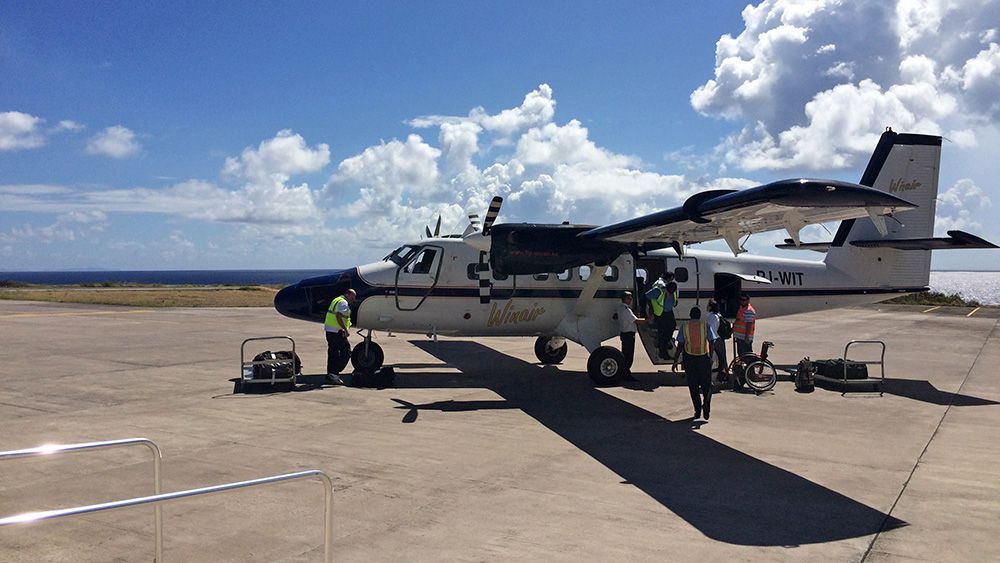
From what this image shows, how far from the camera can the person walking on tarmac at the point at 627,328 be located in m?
14.0

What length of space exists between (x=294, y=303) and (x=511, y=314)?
433 cm

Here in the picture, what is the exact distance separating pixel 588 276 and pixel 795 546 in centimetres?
951

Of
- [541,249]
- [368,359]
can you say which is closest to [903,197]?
[541,249]

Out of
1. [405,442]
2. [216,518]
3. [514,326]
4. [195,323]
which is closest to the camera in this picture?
[216,518]

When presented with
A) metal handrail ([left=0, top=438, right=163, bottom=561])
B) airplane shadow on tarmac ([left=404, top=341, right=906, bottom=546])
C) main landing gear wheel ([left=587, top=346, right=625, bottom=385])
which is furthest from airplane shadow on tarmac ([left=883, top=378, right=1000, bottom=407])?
metal handrail ([left=0, top=438, right=163, bottom=561])

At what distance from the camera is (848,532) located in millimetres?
5988

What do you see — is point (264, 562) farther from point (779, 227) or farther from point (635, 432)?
point (779, 227)

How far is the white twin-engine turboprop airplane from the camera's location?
13555 mm

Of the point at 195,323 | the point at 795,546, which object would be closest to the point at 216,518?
the point at 795,546

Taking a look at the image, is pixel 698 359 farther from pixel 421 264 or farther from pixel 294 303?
pixel 294 303

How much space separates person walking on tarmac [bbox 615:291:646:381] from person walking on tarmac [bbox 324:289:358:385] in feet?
17.2

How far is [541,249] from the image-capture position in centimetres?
1366

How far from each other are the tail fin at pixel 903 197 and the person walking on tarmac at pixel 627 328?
18.8 feet

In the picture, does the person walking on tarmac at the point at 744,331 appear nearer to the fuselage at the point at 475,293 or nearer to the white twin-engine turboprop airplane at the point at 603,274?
the white twin-engine turboprop airplane at the point at 603,274
